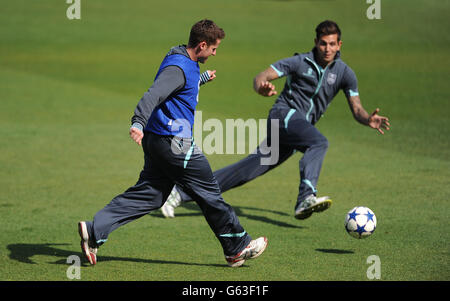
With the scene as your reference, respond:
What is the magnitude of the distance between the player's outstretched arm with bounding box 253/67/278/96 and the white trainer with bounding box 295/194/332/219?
1.32 meters

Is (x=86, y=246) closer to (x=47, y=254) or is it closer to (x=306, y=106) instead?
(x=47, y=254)

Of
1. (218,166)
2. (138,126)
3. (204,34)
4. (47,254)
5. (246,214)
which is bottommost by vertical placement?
(47,254)

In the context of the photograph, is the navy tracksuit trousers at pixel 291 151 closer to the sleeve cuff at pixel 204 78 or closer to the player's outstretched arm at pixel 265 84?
the player's outstretched arm at pixel 265 84

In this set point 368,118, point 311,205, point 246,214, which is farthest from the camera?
point 246,214

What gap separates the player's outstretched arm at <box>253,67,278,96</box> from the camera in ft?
25.9

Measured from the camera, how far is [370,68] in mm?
26891

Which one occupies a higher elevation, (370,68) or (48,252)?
(370,68)

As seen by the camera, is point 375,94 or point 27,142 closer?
point 27,142

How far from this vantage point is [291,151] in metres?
9.05

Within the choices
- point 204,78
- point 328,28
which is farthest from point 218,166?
point 204,78

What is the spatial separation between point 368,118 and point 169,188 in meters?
2.95
